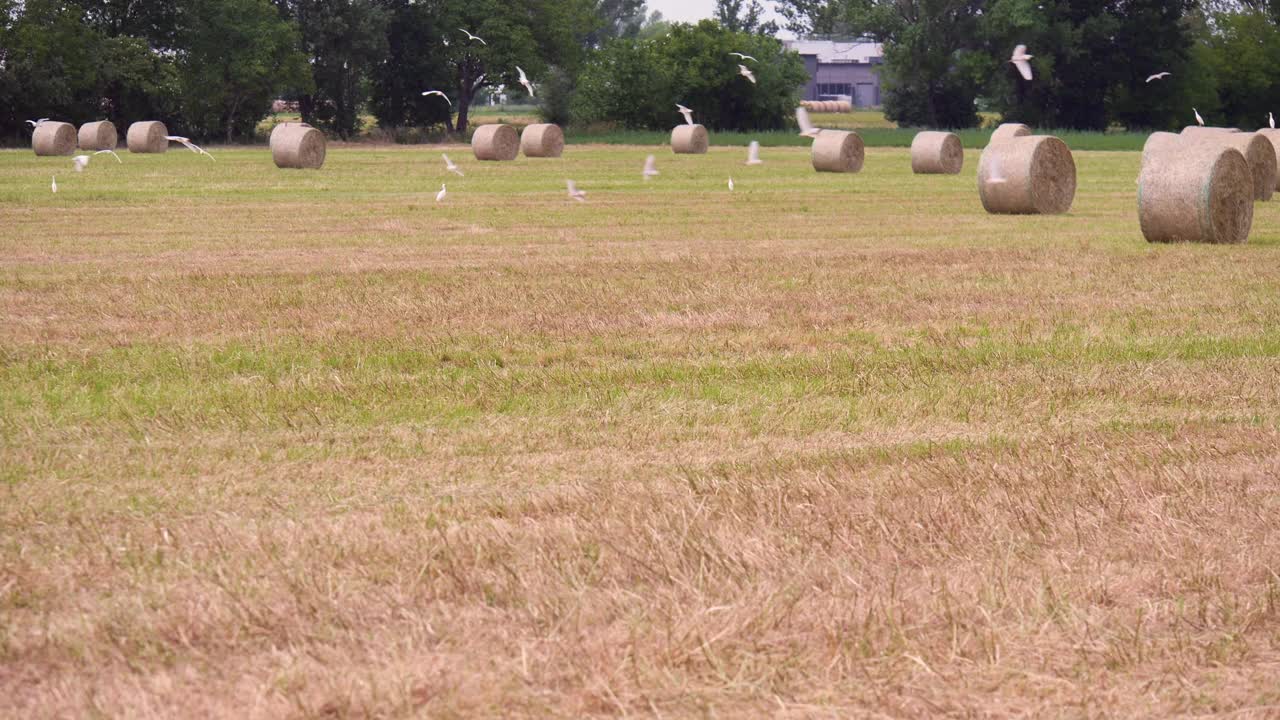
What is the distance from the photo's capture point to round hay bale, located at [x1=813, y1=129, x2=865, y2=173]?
35.7m

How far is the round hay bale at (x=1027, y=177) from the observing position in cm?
2212

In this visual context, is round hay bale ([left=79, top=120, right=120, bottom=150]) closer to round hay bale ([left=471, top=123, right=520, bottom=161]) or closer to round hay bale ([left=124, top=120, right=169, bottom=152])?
round hay bale ([left=124, top=120, right=169, bottom=152])

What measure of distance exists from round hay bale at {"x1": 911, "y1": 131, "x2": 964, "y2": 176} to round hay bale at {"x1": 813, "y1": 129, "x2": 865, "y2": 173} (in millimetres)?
1407

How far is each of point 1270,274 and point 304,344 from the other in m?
9.08

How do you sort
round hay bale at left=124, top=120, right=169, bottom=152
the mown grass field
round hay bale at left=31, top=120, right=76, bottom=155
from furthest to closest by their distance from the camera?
1. round hay bale at left=124, top=120, right=169, bottom=152
2. round hay bale at left=31, top=120, right=76, bottom=155
3. the mown grass field

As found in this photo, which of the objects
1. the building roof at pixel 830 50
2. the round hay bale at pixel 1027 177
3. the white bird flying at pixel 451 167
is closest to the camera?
the round hay bale at pixel 1027 177

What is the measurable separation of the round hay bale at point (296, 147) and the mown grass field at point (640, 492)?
21681 millimetres

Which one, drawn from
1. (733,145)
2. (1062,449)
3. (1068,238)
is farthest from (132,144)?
(1062,449)

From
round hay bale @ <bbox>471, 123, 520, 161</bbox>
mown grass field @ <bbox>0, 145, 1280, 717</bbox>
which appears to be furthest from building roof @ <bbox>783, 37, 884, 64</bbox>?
mown grass field @ <bbox>0, 145, 1280, 717</bbox>

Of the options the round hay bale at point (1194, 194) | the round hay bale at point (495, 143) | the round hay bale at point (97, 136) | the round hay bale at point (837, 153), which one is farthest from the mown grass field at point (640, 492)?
the round hay bale at point (97, 136)

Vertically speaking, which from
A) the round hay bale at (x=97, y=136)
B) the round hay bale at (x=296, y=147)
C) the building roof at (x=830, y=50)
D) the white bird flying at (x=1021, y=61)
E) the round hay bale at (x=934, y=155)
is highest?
the building roof at (x=830, y=50)

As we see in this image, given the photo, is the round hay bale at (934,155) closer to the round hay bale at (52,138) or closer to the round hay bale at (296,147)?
the round hay bale at (296,147)

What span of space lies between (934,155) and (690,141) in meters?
14.0

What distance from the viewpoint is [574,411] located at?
8.17 m
